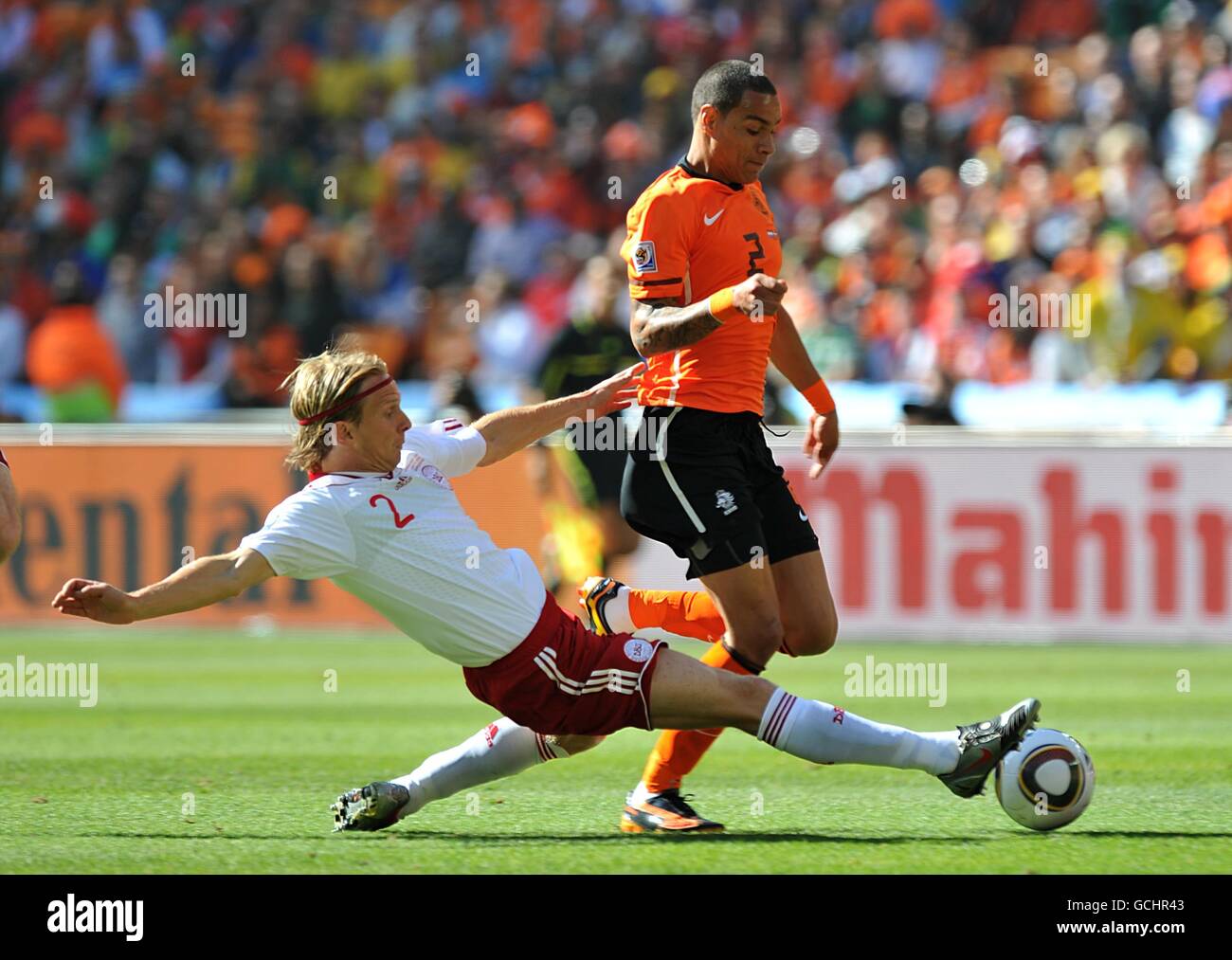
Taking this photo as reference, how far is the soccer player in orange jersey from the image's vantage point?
6.66m

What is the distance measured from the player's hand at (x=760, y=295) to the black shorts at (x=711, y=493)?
0.78 m

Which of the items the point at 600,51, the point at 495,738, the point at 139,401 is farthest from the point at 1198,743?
the point at 600,51

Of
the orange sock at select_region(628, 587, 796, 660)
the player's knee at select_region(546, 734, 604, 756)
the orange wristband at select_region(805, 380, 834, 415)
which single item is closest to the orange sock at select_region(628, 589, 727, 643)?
the orange sock at select_region(628, 587, 796, 660)

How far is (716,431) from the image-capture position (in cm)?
685

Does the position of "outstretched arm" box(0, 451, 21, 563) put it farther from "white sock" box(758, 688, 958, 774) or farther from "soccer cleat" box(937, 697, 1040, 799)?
"soccer cleat" box(937, 697, 1040, 799)

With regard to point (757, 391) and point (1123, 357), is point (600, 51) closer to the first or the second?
point (1123, 357)

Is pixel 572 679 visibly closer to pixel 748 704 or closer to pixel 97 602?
pixel 748 704

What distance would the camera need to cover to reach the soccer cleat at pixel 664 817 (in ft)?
21.7

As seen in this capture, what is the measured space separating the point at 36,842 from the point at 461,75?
15453 mm

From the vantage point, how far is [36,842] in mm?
6398
